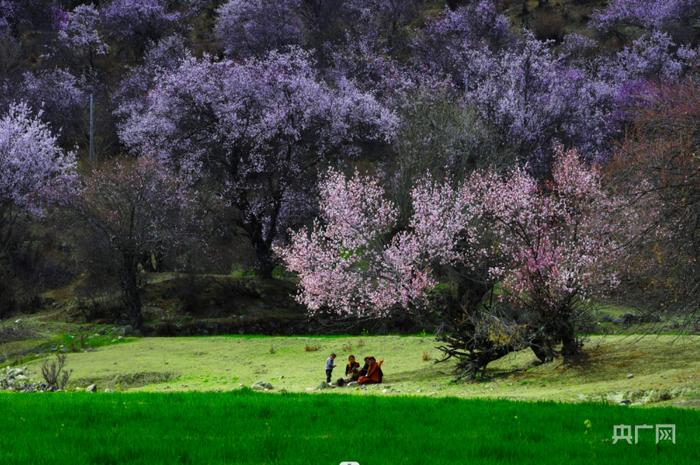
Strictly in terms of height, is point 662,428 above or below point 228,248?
below

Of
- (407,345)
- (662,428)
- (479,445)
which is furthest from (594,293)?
(479,445)

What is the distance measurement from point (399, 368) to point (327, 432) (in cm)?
1458

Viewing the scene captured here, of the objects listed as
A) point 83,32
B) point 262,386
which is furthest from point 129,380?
point 83,32

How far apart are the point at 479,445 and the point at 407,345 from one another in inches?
778

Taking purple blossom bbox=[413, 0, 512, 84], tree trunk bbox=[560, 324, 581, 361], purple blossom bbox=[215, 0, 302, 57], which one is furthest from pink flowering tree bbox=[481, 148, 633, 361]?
purple blossom bbox=[215, 0, 302, 57]

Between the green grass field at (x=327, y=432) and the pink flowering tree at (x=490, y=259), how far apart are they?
800cm

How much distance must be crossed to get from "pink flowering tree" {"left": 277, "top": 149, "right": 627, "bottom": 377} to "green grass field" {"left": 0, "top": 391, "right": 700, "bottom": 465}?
800 centimetres

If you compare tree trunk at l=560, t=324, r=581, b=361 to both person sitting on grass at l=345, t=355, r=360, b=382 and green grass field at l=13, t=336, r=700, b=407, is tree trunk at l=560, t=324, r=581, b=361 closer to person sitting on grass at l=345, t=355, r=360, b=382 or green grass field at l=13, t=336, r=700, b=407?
green grass field at l=13, t=336, r=700, b=407

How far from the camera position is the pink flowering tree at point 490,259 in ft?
68.9

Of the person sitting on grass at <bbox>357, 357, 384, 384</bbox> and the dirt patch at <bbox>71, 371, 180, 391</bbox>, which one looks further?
the dirt patch at <bbox>71, 371, 180, 391</bbox>

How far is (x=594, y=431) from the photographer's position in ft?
31.3

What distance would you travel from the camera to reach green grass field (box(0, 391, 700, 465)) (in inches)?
322

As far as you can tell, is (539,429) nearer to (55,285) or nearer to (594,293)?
(594,293)

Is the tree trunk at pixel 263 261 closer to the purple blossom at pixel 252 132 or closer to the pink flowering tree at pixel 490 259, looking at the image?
the purple blossom at pixel 252 132
